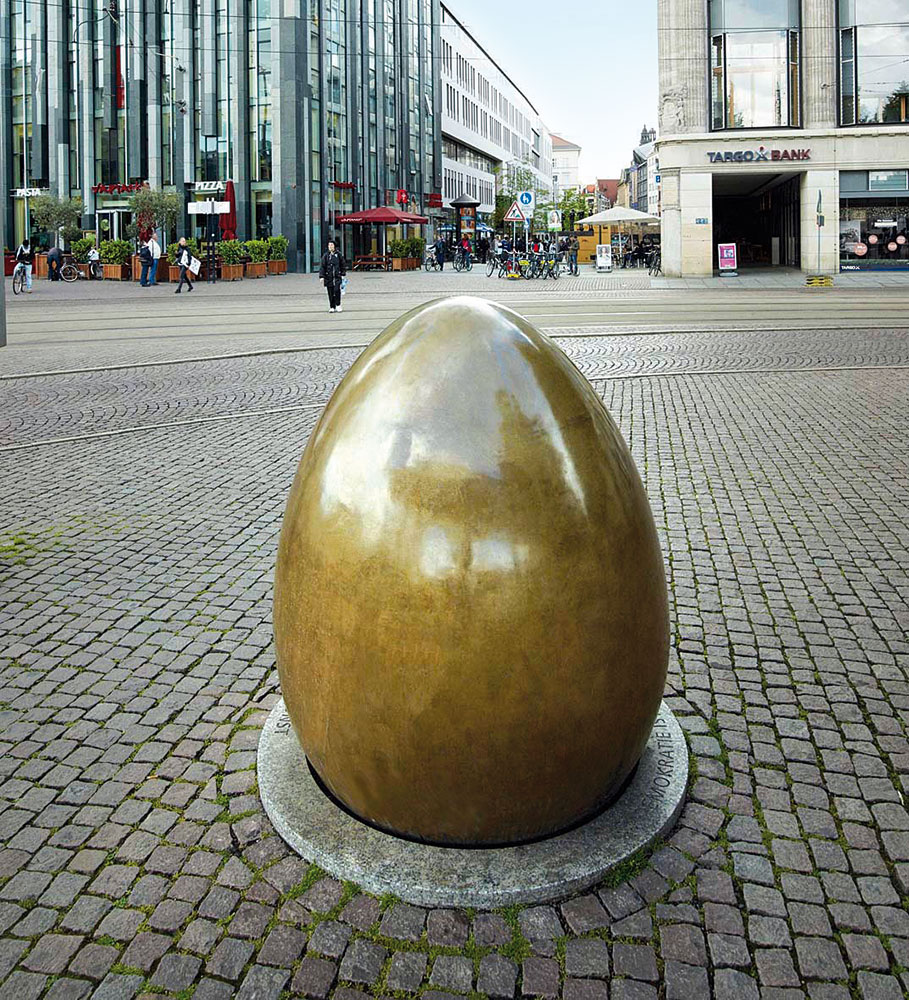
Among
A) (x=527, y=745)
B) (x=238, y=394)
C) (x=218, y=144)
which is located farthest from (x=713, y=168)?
(x=527, y=745)

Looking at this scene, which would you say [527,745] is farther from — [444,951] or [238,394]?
[238,394]

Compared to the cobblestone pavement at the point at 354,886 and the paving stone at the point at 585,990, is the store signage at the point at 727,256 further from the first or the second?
the paving stone at the point at 585,990

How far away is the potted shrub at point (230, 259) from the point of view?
143 ft

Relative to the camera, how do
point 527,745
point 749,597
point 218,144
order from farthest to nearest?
point 218,144 → point 749,597 → point 527,745

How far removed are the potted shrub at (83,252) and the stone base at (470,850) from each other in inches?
1923

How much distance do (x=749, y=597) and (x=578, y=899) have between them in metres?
2.89

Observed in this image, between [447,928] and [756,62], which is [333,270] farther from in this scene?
[447,928]

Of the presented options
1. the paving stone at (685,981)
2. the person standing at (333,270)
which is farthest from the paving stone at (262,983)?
the person standing at (333,270)

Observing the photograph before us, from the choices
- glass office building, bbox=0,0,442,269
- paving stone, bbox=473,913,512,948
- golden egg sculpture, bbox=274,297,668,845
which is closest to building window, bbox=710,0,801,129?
glass office building, bbox=0,0,442,269

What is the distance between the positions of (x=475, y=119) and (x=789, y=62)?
72.0 m

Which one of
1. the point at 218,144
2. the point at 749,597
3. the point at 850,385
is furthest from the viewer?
the point at 218,144

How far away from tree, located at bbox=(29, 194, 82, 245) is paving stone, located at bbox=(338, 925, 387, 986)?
54824 mm

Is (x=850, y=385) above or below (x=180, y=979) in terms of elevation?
above

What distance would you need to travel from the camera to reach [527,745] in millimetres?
3057
